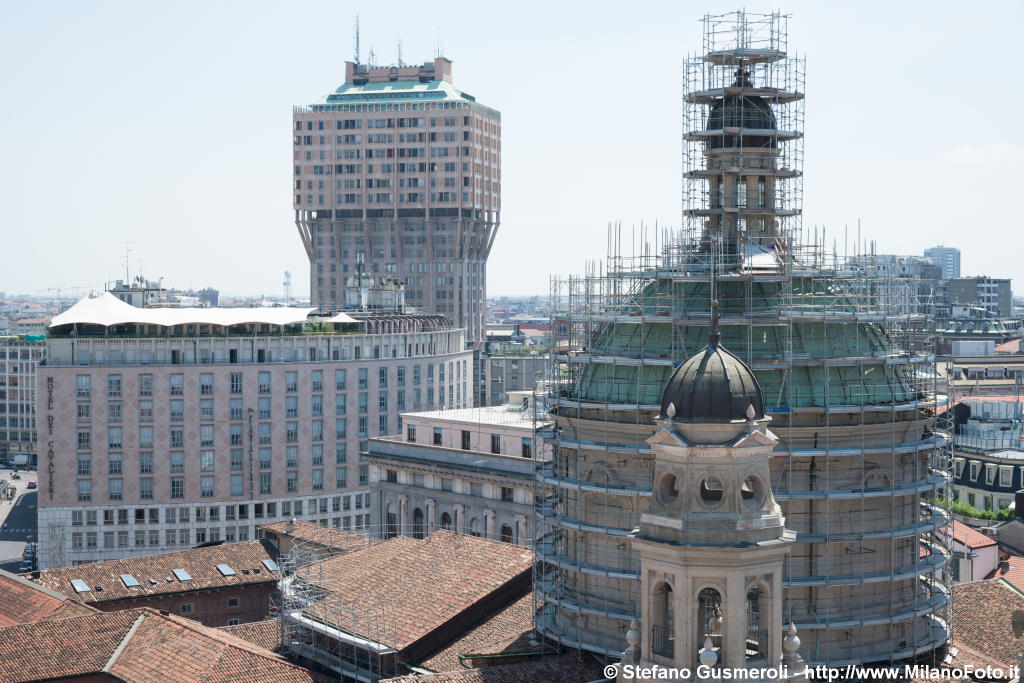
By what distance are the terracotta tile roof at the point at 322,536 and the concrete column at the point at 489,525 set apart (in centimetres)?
800

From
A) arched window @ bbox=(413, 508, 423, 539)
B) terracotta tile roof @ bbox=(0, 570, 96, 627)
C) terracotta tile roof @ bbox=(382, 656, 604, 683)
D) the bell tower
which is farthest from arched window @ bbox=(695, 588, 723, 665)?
arched window @ bbox=(413, 508, 423, 539)

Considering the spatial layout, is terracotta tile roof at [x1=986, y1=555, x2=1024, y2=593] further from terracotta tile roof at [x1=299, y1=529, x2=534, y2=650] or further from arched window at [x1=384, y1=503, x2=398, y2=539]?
arched window at [x1=384, y1=503, x2=398, y2=539]

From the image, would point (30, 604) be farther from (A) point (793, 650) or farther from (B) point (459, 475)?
(A) point (793, 650)

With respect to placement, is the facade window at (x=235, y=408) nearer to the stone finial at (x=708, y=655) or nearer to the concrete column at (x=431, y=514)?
the concrete column at (x=431, y=514)

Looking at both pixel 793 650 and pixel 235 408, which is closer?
pixel 793 650

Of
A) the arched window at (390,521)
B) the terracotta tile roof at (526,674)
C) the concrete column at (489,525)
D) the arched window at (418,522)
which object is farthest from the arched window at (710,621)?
the arched window at (390,521)

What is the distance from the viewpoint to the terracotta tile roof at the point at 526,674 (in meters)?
52.9

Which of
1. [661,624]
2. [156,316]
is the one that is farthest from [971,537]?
[156,316]

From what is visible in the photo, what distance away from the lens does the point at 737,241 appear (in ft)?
204

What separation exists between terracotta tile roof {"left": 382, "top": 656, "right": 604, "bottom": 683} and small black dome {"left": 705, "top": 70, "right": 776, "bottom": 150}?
79.1 ft

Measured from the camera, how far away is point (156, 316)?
12362cm

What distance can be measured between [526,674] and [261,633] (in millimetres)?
22034

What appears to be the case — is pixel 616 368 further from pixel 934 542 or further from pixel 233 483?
pixel 233 483

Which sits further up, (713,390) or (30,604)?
(713,390)
